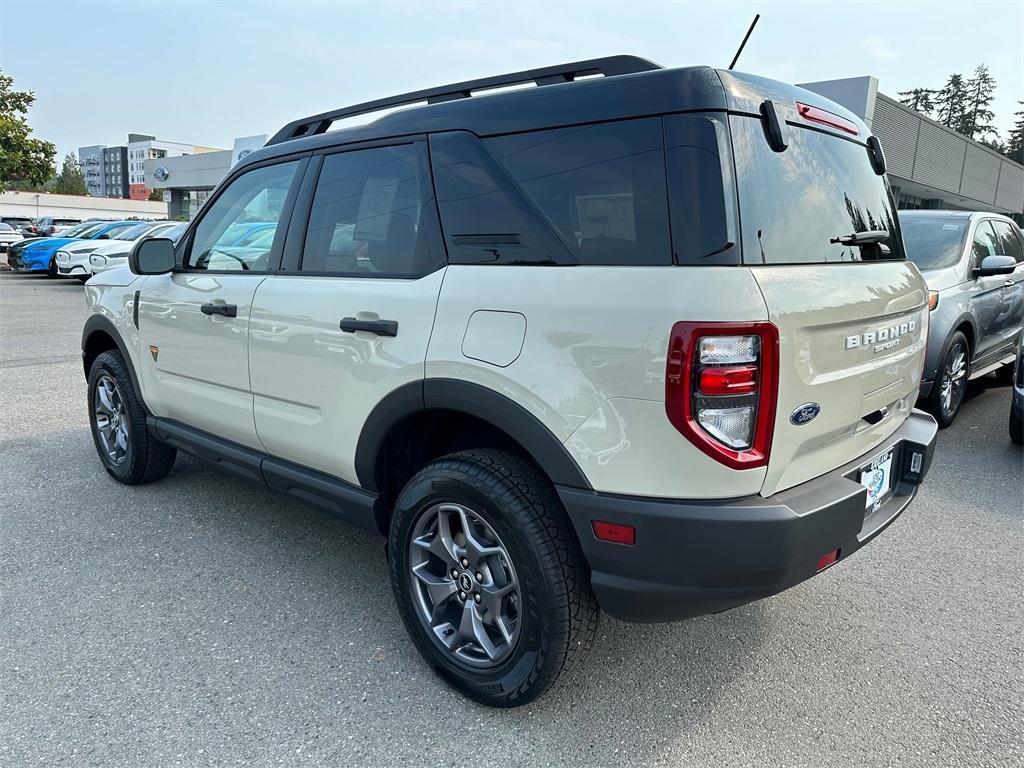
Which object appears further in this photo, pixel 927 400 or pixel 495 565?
pixel 927 400

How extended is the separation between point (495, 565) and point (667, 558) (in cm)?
66

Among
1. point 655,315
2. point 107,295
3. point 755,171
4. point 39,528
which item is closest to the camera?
point 655,315

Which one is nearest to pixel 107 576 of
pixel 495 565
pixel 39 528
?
pixel 39 528

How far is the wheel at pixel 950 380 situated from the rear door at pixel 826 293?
10.4ft

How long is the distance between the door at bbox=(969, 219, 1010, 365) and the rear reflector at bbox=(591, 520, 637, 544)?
16.9 ft

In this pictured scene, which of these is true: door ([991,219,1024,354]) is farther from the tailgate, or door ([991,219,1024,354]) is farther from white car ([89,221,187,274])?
white car ([89,221,187,274])

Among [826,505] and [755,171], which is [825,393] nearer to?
[826,505]

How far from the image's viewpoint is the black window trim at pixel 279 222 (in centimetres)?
309

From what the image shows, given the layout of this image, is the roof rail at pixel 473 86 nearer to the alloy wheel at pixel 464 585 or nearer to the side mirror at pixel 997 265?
the alloy wheel at pixel 464 585

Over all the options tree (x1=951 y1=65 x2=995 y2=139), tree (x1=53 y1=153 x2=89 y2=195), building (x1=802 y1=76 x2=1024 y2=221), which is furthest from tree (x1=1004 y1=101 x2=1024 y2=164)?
tree (x1=53 y1=153 x2=89 y2=195)

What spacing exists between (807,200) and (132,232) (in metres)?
19.1

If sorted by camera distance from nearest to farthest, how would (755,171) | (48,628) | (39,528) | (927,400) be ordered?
(755,171)
(48,628)
(39,528)
(927,400)

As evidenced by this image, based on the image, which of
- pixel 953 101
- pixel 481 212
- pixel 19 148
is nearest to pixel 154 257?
pixel 481 212

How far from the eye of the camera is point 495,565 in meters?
2.40
